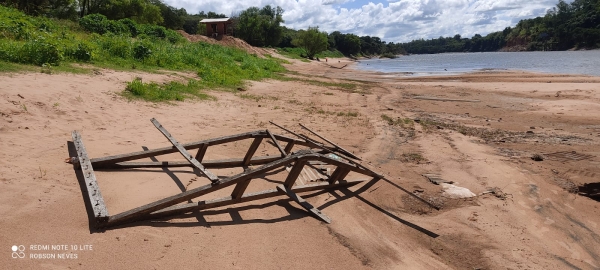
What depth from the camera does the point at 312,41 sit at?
233ft

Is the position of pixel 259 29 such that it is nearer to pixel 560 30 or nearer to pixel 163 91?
pixel 163 91

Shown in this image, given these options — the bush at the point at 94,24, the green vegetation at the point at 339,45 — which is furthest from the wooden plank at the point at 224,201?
Answer: the green vegetation at the point at 339,45

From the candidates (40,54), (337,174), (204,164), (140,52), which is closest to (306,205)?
(337,174)

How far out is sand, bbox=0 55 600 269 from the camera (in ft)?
12.2

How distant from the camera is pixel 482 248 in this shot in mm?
4473

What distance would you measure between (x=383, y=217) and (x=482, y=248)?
3.94 ft

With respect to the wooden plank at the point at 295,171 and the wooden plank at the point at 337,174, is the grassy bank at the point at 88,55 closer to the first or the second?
the wooden plank at the point at 337,174

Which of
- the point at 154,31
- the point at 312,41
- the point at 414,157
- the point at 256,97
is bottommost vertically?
the point at 414,157

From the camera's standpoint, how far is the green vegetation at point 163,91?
10.2 metres

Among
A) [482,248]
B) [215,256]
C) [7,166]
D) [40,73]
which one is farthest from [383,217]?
[40,73]

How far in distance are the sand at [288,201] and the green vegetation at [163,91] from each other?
0.45m

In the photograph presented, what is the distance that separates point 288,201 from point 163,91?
729 cm

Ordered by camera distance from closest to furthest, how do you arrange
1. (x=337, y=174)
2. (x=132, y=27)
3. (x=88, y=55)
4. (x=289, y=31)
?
1. (x=337, y=174)
2. (x=88, y=55)
3. (x=132, y=27)
4. (x=289, y=31)

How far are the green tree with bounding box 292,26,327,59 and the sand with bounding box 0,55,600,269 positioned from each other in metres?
62.4
